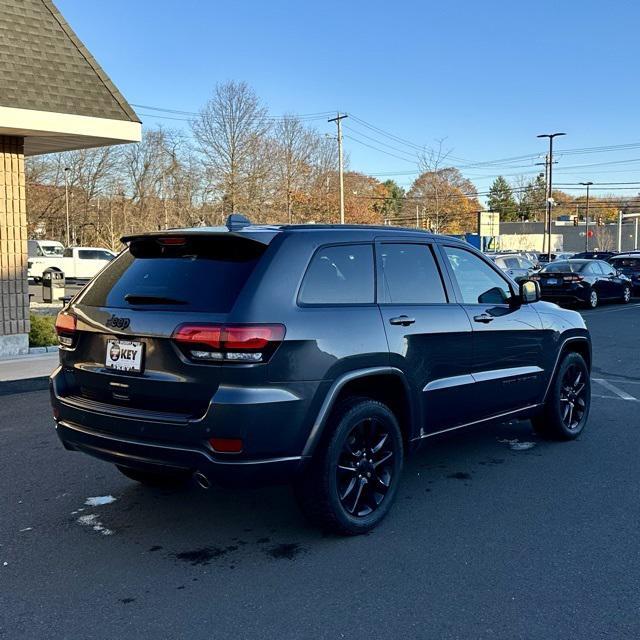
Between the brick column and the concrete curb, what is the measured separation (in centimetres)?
196

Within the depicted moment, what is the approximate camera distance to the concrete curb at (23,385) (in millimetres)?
8531

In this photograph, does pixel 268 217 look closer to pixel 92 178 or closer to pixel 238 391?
pixel 92 178

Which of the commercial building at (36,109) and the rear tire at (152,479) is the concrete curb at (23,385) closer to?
the commercial building at (36,109)

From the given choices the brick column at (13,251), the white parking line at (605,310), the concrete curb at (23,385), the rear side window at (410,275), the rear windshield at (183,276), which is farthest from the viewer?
the white parking line at (605,310)

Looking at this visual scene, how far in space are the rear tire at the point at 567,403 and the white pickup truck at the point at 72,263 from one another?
28.5 m

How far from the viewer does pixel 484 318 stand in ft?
17.2

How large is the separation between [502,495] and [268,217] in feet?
136

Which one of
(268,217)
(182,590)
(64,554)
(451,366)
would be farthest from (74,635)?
(268,217)

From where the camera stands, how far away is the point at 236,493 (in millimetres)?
5023

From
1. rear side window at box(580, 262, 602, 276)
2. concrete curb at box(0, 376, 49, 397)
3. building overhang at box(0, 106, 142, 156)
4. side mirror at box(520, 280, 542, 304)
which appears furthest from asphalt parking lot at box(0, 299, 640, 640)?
rear side window at box(580, 262, 602, 276)

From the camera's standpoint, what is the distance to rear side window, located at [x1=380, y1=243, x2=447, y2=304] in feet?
15.1

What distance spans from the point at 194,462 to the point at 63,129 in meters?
7.52

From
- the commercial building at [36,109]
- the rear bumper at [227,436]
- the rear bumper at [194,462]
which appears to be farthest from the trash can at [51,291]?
the rear bumper at [227,436]

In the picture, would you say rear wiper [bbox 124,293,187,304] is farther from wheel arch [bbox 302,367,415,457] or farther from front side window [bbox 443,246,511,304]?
front side window [bbox 443,246,511,304]
